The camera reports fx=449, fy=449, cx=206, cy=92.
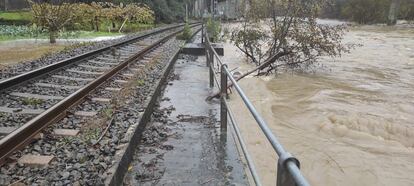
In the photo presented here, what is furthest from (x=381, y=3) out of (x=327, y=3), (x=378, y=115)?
(x=378, y=115)

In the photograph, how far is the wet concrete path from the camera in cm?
470

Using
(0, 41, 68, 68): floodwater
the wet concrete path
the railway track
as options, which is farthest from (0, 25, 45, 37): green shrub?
the wet concrete path

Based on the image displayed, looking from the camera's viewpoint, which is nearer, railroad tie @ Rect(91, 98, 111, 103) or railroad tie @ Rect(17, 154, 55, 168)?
railroad tie @ Rect(17, 154, 55, 168)

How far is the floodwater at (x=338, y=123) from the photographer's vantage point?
611 centimetres

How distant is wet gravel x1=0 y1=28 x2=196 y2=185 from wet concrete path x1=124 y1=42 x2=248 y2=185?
32cm

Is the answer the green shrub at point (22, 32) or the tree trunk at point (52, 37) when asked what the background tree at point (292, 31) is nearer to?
the tree trunk at point (52, 37)

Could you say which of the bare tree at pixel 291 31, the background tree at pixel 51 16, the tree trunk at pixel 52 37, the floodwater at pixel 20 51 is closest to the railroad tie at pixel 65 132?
the floodwater at pixel 20 51

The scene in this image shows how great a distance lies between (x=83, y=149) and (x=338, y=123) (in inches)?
198

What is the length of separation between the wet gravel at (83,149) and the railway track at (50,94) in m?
0.13

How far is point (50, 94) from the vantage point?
7.79m

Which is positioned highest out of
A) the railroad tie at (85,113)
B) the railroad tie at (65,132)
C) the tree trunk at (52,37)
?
the tree trunk at (52,37)

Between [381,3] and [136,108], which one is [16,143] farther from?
[381,3]

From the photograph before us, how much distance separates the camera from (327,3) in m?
14.5

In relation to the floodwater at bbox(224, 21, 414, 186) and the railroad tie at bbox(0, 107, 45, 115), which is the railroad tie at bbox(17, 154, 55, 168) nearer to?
the railroad tie at bbox(0, 107, 45, 115)
